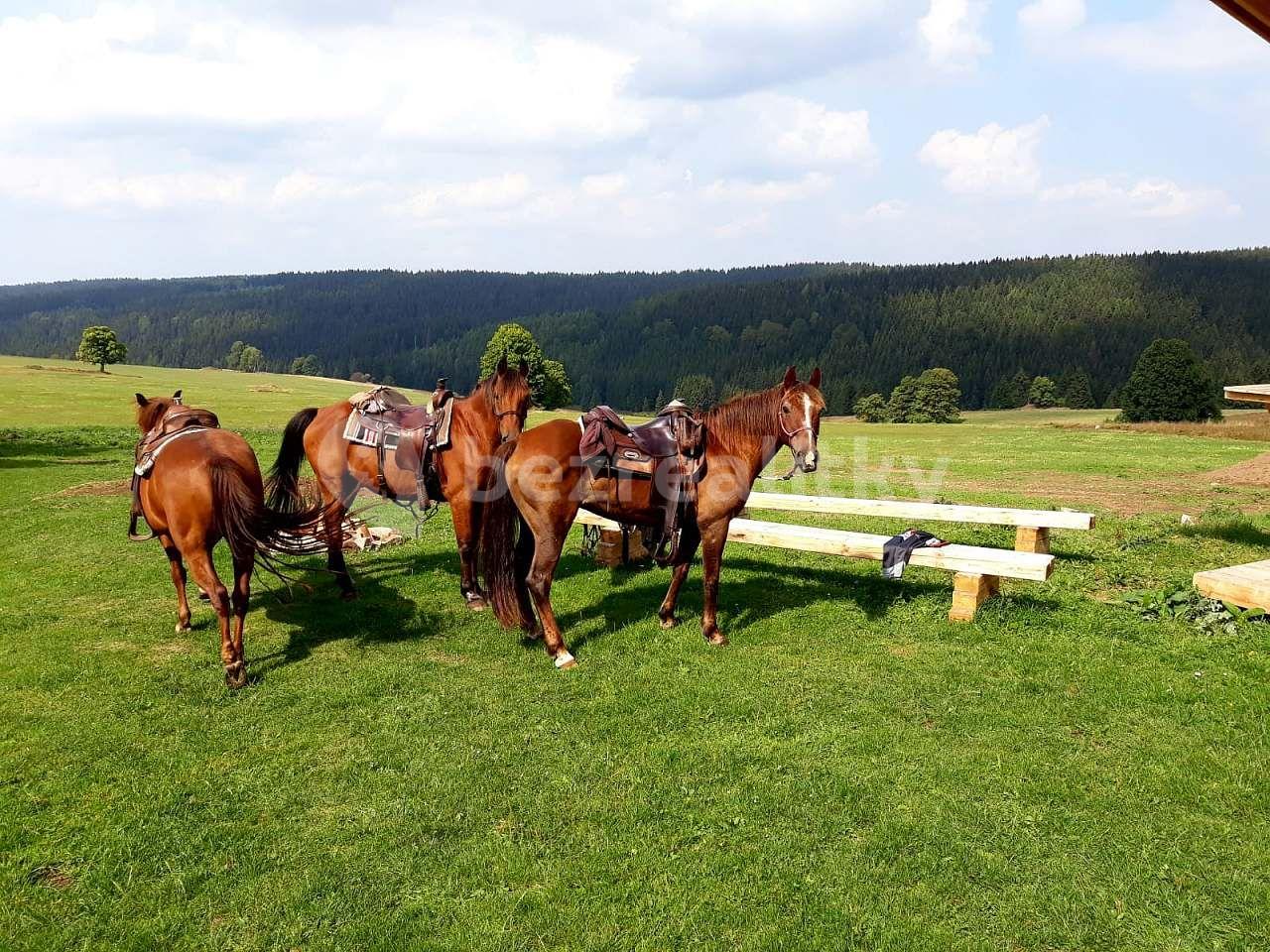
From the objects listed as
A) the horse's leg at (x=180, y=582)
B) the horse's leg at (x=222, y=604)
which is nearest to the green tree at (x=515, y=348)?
the horse's leg at (x=180, y=582)

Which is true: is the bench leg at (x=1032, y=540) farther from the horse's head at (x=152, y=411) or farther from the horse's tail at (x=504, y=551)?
the horse's head at (x=152, y=411)

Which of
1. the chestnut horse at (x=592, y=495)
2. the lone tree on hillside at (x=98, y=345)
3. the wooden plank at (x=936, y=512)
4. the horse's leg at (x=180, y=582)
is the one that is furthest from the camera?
the lone tree on hillside at (x=98, y=345)

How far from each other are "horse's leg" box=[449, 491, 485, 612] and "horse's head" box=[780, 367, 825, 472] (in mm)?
3716

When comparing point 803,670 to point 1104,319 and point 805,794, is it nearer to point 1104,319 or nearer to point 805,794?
point 805,794

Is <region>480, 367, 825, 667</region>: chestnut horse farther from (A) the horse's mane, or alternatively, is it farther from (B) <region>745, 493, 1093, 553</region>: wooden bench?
(B) <region>745, 493, 1093, 553</region>: wooden bench

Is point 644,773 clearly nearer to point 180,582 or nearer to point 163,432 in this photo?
point 180,582

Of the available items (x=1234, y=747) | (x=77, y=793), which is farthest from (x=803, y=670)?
(x=77, y=793)

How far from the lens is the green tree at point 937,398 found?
304 ft

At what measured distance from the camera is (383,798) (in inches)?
187

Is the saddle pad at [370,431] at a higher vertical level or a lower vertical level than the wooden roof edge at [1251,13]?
lower

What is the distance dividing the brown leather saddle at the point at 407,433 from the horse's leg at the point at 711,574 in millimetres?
3239

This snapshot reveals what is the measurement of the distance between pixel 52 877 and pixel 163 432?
4.64m

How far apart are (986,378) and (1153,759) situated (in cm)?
14293

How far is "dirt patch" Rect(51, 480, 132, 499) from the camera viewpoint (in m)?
16.2
